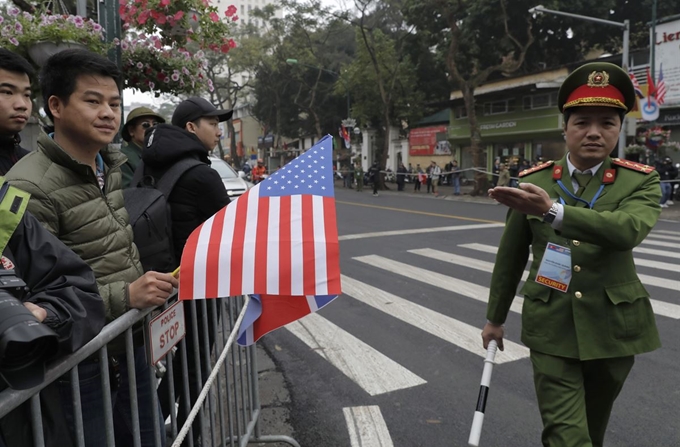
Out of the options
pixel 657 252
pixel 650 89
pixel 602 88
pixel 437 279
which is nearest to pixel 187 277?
pixel 602 88

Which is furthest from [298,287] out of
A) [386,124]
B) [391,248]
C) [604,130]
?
[386,124]

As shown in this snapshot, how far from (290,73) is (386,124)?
16.6 meters

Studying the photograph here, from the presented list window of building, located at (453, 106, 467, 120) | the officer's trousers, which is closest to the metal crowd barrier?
the officer's trousers

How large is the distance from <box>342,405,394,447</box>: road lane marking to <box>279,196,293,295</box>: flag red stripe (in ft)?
5.73

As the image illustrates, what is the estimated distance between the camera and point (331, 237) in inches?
82.0

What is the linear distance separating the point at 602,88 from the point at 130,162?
9.87ft

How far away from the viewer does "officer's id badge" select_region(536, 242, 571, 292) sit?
2336 mm

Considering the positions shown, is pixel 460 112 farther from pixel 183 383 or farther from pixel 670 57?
pixel 183 383

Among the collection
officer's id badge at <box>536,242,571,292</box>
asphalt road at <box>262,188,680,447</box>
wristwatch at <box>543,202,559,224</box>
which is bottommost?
asphalt road at <box>262,188,680,447</box>

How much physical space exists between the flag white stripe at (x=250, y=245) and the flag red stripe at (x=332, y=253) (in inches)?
10.9

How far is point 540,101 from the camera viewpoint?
95.3 ft

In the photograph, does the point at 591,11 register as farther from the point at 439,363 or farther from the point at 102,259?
the point at 102,259

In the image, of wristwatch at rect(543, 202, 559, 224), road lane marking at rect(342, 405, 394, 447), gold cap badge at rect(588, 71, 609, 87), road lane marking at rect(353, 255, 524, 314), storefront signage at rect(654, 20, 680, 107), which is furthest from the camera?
storefront signage at rect(654, 20, 680, 107)

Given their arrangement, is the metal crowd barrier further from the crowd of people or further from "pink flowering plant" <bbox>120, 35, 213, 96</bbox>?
"pink flowering plant" <bbox>120, 35, 213, 96</bbox>
